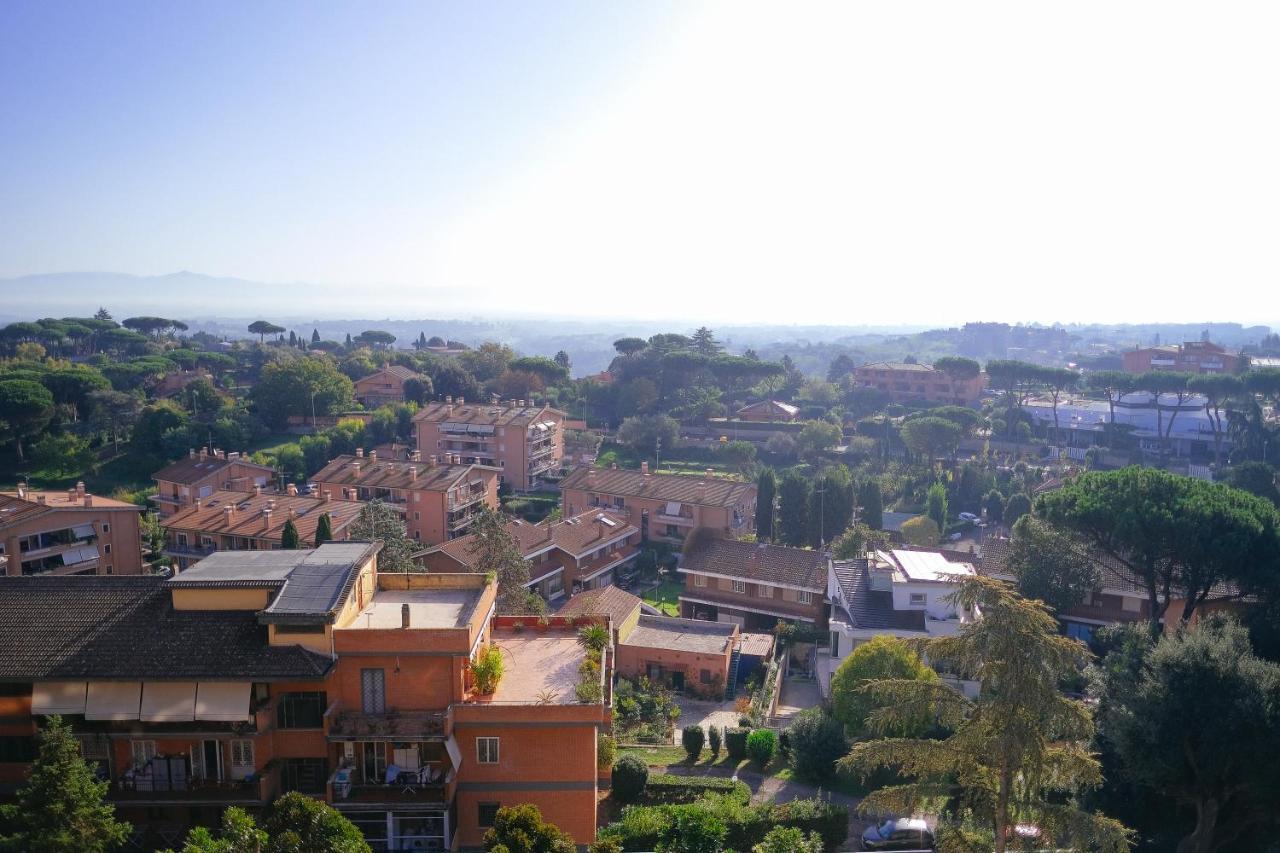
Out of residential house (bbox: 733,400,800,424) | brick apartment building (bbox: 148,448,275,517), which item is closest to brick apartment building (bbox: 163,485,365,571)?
brick apartment building (bbox: 148,448,275,517)

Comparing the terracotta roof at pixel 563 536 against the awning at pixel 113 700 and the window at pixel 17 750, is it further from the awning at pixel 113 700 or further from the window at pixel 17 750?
the awning at pixel 113 700

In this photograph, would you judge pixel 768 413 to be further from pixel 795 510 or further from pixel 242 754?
pixel 242 754

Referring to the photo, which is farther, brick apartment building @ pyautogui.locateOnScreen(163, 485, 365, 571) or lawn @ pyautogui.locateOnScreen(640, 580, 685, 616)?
brick apartment building @ pyautogui.locateOnScreen(163, 485, 365, 571)

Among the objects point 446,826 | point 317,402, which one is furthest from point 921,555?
point 317,402

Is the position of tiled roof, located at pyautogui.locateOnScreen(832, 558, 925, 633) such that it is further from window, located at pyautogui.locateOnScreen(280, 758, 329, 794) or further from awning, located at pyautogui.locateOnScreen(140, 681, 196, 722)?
awning, located at pyautogui.locateOnScreen(140, 681, 196, 722)

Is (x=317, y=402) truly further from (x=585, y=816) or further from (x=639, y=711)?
(x=585, y=816)

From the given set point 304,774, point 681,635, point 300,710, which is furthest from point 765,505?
point 300,710
